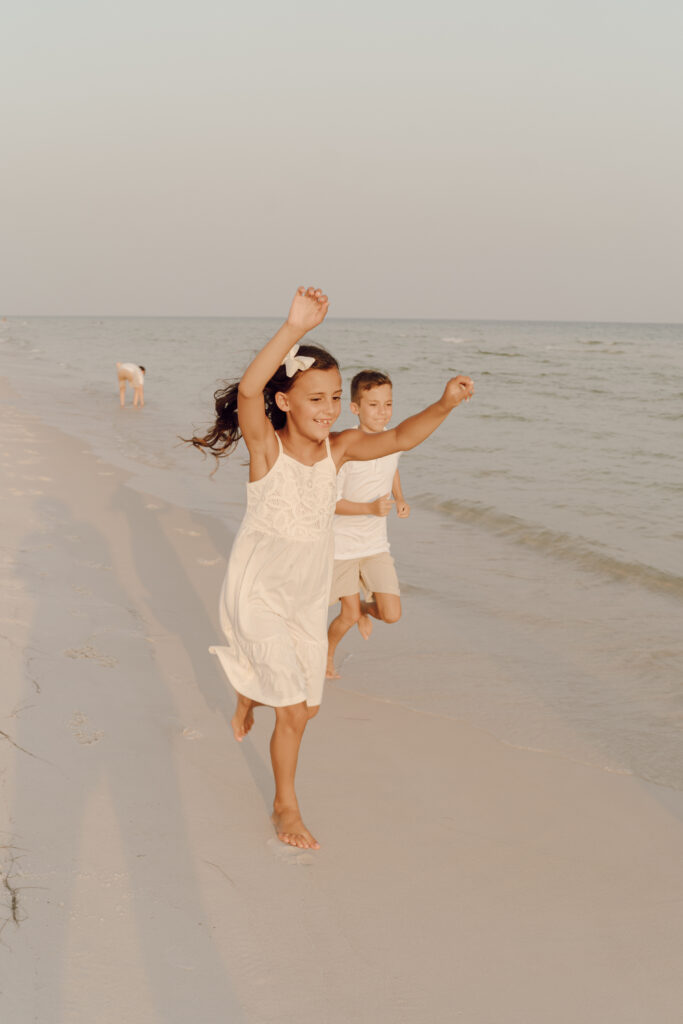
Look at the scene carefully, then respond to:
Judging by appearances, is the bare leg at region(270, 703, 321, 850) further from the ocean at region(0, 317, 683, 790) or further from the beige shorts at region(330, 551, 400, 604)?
the beige shorts at region(330, 551, 400, 604)

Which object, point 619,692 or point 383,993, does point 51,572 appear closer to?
point 619,692

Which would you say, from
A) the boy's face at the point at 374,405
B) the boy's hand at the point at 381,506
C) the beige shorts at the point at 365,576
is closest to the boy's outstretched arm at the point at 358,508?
the boy's hand at the point at 381,506

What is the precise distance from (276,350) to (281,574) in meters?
0.88

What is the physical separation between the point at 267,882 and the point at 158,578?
11.3 ft

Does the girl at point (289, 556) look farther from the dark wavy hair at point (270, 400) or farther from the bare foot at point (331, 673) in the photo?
the bare foot at point (331, 673)

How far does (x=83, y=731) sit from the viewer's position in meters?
3.54

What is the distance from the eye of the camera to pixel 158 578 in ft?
19.6

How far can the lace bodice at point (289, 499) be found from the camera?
321 cm

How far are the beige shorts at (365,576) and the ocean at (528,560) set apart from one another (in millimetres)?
453

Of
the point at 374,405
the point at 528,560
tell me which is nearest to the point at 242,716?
the point at 374,405

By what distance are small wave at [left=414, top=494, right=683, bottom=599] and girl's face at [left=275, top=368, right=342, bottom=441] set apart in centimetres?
440

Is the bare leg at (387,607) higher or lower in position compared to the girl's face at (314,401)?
lower

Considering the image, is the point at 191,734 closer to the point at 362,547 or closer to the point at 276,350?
the point at 362,547

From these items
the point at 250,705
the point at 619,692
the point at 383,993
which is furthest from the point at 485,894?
the point at 619,692
